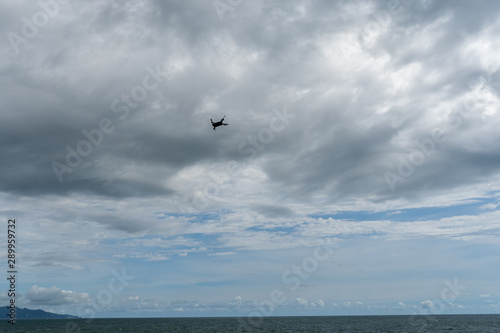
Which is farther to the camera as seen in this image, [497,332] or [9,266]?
[497,332]

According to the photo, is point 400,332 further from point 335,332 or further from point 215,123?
point 215,123

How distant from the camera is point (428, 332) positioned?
12425cm

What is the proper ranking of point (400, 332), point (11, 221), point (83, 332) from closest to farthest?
point (11, 221) < point (400, 332) < point (83, 332)

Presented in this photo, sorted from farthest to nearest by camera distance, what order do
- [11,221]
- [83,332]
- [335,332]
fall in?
[83,332], [335,332], [11,221]

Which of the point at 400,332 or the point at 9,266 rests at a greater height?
the point at 9,266

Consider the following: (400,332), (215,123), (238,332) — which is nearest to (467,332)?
(400,332)

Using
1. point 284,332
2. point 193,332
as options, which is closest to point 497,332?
point 284,332

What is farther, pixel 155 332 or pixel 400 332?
pixel 155 332

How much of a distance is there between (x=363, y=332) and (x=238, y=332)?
135 ft

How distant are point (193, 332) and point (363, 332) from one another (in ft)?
191

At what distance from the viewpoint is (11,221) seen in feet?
153

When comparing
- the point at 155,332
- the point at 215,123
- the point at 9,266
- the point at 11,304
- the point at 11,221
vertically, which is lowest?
the point at 155,332

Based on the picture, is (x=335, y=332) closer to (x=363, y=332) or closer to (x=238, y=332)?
(x=363, y=332)

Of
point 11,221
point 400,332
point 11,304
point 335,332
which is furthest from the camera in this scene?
point 335,332
